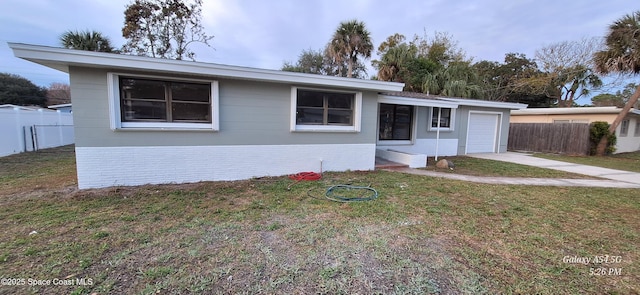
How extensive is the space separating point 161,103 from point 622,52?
19.2 m

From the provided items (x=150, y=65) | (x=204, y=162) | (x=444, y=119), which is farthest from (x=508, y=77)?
(x=150, y=65)

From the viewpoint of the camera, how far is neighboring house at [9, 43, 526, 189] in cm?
500

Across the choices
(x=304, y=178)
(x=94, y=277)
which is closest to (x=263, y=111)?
(x=304, y=178)

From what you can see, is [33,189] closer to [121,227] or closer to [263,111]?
[121,227]

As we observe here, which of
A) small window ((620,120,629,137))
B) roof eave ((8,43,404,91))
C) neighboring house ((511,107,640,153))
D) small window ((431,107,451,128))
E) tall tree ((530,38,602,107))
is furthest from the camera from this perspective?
tall tree ((530,38,602,107))

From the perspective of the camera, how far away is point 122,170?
536 cm

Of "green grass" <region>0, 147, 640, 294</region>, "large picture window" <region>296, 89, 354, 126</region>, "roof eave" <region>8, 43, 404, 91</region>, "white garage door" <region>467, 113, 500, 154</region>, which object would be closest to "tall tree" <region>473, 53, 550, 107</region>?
"white garage door" <region>467, 113, 500, 154</region>

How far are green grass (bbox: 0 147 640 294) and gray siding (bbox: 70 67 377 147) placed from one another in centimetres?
110

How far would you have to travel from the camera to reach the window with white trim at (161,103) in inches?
206

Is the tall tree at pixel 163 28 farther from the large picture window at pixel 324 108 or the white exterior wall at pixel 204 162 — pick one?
the white exterior wall at pixel 204 162

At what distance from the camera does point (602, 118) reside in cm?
1441

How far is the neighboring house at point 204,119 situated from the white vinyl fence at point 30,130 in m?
8.16

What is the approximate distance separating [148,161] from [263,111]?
2.69 m

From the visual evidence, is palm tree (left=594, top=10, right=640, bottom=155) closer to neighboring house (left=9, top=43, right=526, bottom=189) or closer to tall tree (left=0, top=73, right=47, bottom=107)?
neighboring house (left=9, top=43, right=526, bottom=189)
